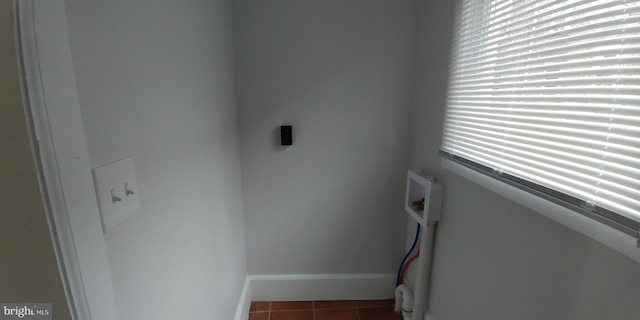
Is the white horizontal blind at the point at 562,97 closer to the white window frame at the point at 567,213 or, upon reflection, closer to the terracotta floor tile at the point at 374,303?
the white window frame at the point at 567,213

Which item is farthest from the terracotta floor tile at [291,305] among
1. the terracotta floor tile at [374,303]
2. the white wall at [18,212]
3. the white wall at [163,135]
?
the white wall at [18,212]

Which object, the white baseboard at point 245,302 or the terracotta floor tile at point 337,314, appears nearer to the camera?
the white baseboard at point 245,302

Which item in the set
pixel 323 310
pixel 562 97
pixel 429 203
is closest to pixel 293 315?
pixel 323 310

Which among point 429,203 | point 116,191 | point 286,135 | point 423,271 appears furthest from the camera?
point 286,135

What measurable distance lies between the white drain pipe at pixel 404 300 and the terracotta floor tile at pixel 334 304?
30 cm

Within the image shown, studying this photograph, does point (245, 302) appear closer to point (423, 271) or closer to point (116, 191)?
point (423, 271)

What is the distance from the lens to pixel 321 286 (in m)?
1.65

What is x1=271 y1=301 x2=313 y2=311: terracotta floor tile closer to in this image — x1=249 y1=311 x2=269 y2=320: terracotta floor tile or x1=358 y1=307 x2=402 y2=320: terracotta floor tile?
x1=249 y1=311 x2=269 y2=320: terracotta floor tile

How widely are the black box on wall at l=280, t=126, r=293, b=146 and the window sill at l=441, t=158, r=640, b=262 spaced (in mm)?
953

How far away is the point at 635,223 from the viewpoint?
48 centimetres

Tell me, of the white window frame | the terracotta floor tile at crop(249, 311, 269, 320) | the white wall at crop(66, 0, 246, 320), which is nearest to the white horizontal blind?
the white window frame

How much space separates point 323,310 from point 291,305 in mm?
221

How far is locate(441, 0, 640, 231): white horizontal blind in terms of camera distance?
492mm

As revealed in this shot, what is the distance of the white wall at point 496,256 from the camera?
556 mm
